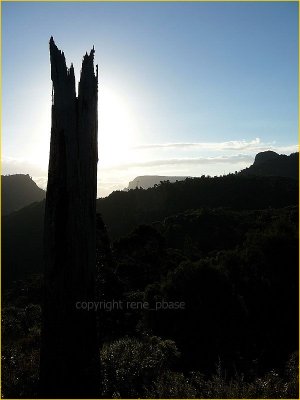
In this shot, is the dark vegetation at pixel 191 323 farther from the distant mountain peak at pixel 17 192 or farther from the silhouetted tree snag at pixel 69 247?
the distant mountain peak at pixel 17 192

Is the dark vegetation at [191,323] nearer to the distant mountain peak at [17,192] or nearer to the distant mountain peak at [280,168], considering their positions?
the distant mountain peak at [280,168]

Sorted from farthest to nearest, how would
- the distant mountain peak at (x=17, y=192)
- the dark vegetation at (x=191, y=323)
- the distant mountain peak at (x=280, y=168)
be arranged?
1. the distant mountain peak at (x=17, y=192)
2. the distant mountain peak at (x=280, y=168)
3. the dark vegetation at (x=191, y=323)

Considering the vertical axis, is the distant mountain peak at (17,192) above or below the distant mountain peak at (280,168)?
below

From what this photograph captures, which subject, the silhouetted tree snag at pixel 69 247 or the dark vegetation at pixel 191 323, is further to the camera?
the dark vegetation at pixel 191 323

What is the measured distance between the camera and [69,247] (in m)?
5.80

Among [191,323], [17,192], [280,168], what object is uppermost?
[280,168]

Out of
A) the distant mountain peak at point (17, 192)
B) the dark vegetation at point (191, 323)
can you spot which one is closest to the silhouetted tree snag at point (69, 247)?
the dark vegetation at point (191, 323)

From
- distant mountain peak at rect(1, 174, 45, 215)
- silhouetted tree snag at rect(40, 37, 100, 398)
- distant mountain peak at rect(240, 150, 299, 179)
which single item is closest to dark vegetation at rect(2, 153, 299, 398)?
silhouetted tree snag at rect(40, 37, 100, 398)

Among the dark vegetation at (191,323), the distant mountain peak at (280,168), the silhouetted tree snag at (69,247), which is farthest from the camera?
the distant mountain peak at (280,168)

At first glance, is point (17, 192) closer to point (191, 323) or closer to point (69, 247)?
point (191, 323)

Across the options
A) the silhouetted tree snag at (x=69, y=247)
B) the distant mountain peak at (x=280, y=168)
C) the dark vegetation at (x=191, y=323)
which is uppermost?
the distant mountain peak at (x=280, y=168)

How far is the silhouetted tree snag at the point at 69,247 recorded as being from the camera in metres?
5.74

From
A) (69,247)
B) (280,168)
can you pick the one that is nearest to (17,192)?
(280,168)

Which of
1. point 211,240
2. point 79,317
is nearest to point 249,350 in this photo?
point 79,317
